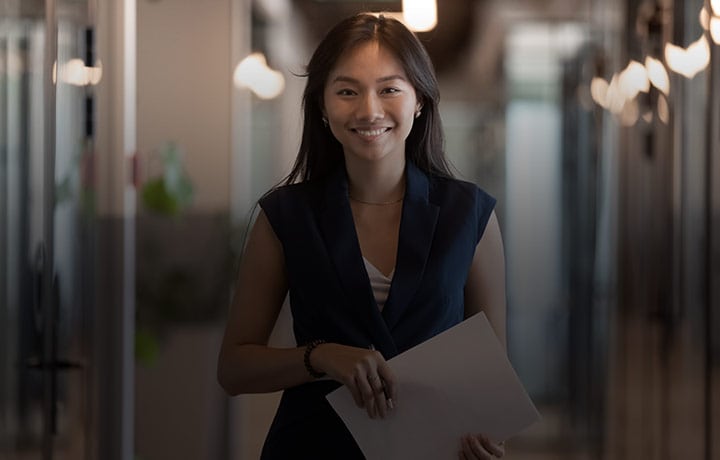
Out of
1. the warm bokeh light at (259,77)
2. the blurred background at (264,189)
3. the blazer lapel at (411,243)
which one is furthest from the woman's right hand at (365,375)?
the warm bokeh light at (259,77)

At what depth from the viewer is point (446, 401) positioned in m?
1.50

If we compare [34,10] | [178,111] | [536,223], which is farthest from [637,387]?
[34,10]

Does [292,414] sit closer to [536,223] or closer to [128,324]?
[128,324]

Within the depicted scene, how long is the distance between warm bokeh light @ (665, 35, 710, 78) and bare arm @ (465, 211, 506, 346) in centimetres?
201

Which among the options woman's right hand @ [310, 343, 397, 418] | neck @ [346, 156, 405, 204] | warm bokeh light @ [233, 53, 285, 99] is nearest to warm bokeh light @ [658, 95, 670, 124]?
warm bokeh light @ [233, 53, 285, 99]

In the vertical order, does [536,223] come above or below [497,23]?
Result: below

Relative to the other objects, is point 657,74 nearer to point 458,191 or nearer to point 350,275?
point 458,191

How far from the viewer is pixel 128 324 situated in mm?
3498

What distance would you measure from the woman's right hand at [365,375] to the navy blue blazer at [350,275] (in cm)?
8

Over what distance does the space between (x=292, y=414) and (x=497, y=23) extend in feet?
7.63

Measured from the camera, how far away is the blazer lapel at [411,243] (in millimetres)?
1543

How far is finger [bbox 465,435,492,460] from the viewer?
58.8 inches

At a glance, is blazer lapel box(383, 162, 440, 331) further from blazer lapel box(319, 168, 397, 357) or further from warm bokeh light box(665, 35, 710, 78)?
warm bokeh light box(665, 35, 710, 78)

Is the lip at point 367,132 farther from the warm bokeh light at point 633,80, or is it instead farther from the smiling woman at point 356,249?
the warm bokeh light at point 633,80
